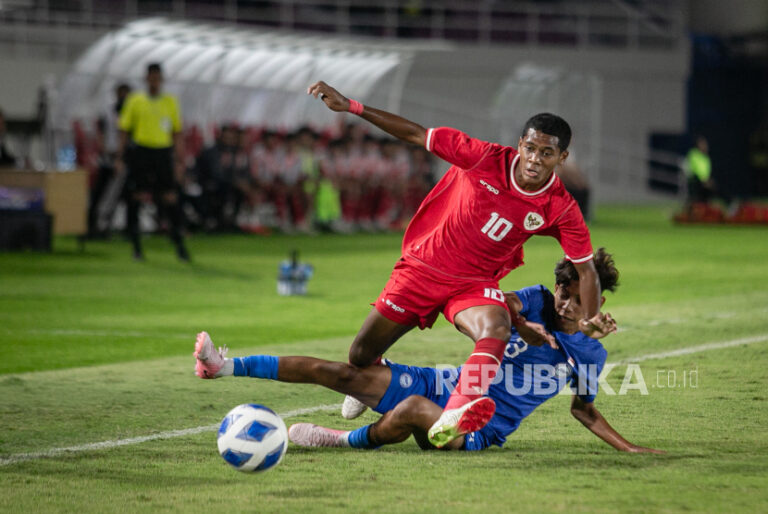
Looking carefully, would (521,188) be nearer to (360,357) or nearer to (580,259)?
(580,259)

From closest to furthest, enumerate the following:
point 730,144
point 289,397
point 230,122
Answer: point 289,397 < point 230,122 < point 730,144

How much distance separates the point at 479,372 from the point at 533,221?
87 cm

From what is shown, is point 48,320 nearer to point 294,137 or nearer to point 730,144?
point 294,137

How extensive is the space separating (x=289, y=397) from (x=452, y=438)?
215 centimetres

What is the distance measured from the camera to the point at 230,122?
77.9 feet

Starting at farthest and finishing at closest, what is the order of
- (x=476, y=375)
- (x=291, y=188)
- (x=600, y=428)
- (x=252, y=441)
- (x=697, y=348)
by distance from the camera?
(x=291, y=188), (x=697, y=348), (x=600, y=428), (x=476, y=375), (x=252, y=441)

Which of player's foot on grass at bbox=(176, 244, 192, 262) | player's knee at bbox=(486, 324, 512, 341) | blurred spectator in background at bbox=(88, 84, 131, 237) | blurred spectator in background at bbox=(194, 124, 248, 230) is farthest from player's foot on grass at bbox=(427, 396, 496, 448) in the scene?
blurred spectator in background at bbox=(194, 124, 248, 230)

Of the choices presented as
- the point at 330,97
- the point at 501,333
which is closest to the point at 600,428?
the point at 501,333

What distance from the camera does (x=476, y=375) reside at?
515 cm

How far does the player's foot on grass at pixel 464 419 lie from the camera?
491 cm

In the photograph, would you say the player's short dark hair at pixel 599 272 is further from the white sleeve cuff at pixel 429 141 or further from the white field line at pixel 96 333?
the white field line at pixel 96 333

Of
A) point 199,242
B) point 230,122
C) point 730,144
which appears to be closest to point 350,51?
point 230,122

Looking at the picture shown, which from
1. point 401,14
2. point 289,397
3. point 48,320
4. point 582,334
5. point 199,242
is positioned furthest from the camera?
point 401,14

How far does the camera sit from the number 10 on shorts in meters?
5.55
